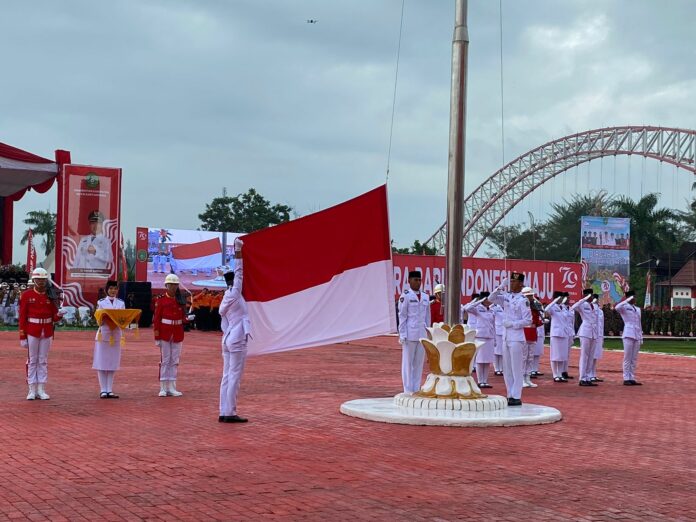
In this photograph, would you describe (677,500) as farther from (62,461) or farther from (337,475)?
(62,461)

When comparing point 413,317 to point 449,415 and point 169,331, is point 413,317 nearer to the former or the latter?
point 449,415

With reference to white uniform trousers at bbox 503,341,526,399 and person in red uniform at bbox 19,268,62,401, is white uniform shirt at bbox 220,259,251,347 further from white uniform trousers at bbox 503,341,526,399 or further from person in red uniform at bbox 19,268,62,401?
white uniform trousers at bbox 503,341,526,399

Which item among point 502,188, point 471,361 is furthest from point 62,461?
point 502,188

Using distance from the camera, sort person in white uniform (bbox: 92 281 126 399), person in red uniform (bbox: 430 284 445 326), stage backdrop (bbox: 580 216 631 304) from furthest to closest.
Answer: stage backdrop (bbox: 580 216 631 304)
person in red uniform (bbox: 430 284 445 326)
person in white uniform (bbox: 92 281 126 399)

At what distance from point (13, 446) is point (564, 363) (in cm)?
1134

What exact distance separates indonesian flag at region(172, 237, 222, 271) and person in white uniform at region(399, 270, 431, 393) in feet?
112

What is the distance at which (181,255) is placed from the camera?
46312mm

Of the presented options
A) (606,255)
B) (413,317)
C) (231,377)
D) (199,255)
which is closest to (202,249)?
(199,255)

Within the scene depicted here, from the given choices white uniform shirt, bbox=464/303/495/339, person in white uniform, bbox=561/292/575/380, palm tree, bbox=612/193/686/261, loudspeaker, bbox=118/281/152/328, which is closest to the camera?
white uniform shirt, bbox=464/303/495/339

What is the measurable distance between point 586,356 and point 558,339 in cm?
77

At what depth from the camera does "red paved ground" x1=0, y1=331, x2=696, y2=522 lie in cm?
593

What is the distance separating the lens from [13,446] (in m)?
7.97

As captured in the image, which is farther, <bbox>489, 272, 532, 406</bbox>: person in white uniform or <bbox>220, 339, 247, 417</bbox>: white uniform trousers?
<bbox>489, 272, 532, 406</bbox>: person in white uniform

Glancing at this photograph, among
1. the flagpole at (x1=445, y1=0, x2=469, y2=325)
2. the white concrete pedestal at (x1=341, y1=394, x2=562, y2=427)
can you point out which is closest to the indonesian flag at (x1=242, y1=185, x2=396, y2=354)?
the flagpole at (x1=445, y1=0, x2=469, y2=325)
